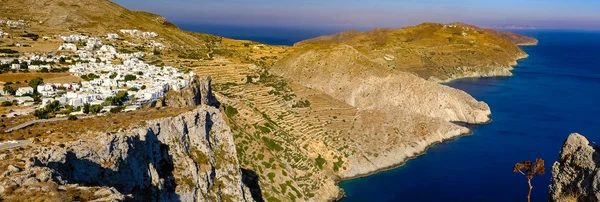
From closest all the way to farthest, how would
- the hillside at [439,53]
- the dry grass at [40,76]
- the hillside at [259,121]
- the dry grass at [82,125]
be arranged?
the dry grass at [82,125]
the hillside at [259,121]
the dry grass at [40,76]
the hillside at [439,53]

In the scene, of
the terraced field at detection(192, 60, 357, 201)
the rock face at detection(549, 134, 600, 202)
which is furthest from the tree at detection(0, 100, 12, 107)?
the rock face at detection(549, 134, 600, 202)

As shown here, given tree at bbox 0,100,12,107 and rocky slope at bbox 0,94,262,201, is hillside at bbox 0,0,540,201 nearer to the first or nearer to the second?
rocky slope at bbox 0,94,262,201

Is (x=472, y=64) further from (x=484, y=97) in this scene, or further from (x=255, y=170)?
(x=255, y=170)

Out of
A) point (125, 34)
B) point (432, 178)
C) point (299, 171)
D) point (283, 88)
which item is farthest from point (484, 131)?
point (125, 34)

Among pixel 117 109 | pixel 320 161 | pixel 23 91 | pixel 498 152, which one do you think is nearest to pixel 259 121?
pixel 320 161

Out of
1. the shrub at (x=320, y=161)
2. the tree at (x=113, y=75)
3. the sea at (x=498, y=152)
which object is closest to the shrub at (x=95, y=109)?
the tree at (x=113, y=75)

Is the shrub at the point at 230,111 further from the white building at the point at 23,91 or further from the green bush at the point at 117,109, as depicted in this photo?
the white building at the point at 23,91

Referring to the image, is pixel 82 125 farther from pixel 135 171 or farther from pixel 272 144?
pixel 272 144
